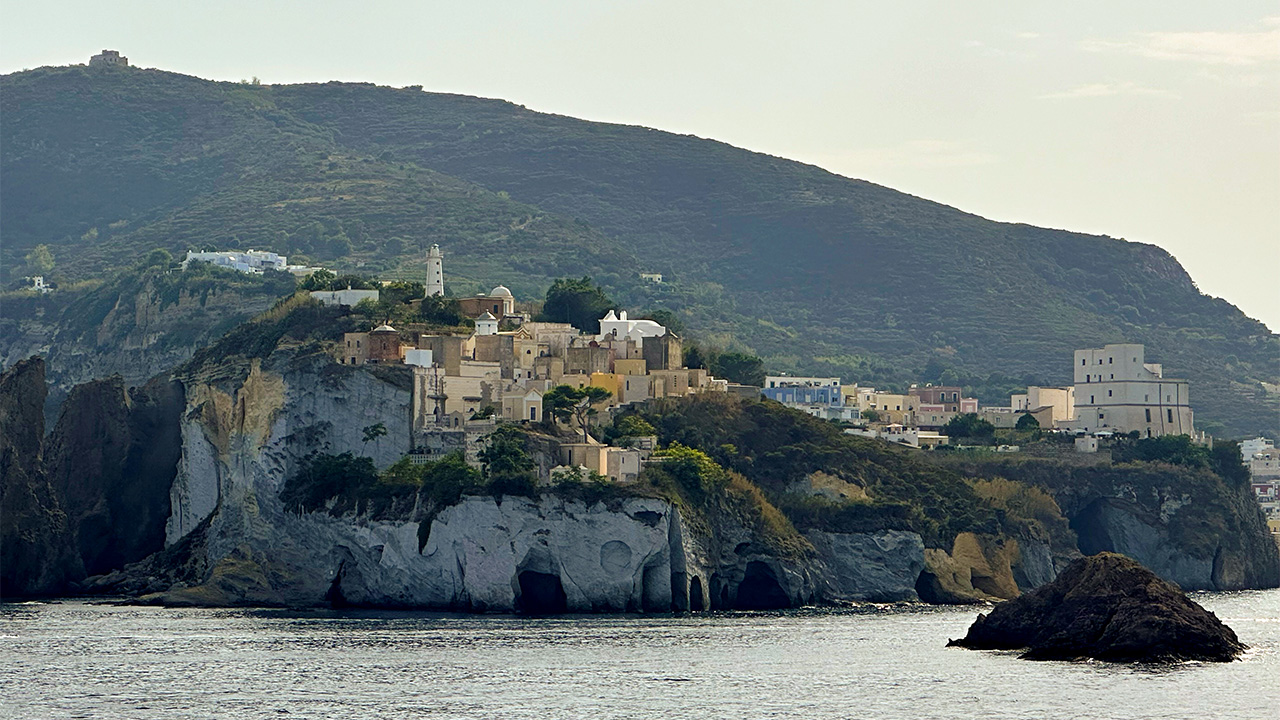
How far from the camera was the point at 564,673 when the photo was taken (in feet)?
295

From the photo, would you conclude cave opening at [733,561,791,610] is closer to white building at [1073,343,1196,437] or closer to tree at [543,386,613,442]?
tree at [543,386,613,442]

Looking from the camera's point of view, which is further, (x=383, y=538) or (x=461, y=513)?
(x=383, y=538)

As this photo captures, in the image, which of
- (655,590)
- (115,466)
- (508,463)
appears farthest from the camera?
(115,466)

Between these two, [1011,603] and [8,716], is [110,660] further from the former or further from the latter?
[1011,603]

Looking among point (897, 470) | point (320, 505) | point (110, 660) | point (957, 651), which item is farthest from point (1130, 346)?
point (110, 660)

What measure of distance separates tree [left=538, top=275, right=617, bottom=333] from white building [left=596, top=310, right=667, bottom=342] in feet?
11.1

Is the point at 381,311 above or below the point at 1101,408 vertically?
above

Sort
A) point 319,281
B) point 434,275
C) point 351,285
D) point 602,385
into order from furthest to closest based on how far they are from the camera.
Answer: point 319,281
point 434,275
point 351,285
point 602,385

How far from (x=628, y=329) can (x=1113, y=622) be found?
66.4m

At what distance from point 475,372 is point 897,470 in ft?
82.7

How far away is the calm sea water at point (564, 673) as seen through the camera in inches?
3167

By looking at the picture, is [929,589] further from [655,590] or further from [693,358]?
[693,358]

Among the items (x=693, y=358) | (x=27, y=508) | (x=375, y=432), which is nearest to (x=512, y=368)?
(x=375, y=432)

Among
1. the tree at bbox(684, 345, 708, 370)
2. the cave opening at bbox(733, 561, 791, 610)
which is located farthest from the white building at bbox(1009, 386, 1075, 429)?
the cave opening at bbox(733, 561, 791, 610)
